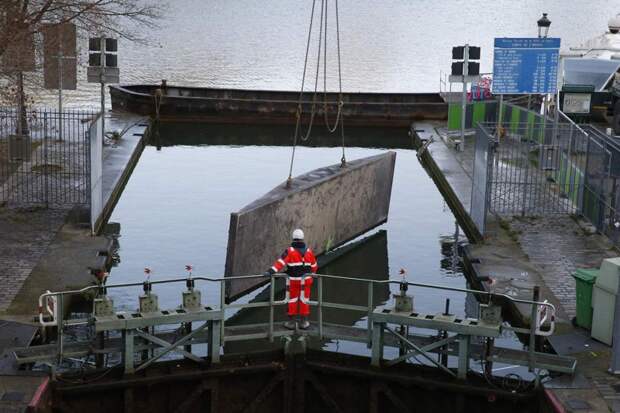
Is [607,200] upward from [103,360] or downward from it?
upward

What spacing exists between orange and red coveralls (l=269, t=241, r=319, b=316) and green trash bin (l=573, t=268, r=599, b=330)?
4.21 m

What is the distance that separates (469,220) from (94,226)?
8758 mm

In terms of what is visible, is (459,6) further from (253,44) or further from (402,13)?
(253,44)

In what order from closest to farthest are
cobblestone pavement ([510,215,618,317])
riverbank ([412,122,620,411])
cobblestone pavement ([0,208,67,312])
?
riverbank ([412,122,620,411]) < cobblestone pavement ([0,208,67,312]) < cobblestone pavement ([510,215,618,317])

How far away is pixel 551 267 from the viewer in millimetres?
21672

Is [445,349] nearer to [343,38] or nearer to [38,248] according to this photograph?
[38,248]

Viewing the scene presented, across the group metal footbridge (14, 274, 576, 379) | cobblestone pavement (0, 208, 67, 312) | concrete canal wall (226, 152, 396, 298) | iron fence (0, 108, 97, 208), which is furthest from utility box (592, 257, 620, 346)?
iron fence (0, 108, 97, 208)

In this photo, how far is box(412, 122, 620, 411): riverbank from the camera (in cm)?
1546

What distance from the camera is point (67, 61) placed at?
3384cm

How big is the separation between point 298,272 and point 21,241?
8025 millimetres

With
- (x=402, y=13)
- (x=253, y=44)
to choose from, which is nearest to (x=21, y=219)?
(x=253, y=44)

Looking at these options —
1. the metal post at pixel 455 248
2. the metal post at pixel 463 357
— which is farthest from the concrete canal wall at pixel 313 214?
the metal post at pixel 463 357

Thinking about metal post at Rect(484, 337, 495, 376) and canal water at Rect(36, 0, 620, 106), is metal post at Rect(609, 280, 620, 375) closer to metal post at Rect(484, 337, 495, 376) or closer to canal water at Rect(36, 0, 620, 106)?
metal post at Rect(484, 337, 495, 376)

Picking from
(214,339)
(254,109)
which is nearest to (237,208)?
(214,339)
